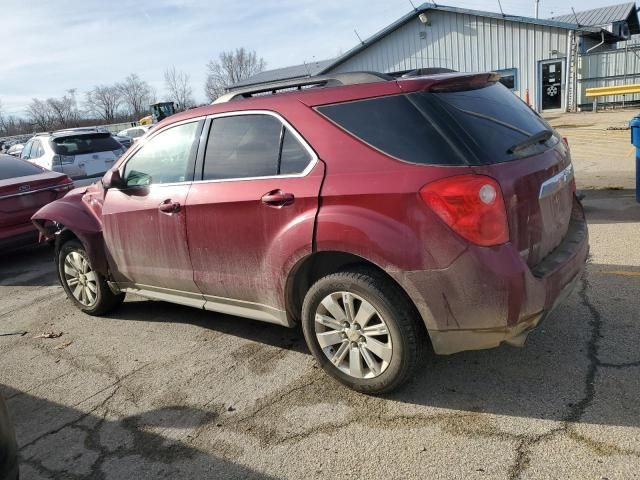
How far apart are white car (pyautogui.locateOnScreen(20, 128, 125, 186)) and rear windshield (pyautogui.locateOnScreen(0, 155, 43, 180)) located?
2.20 meters

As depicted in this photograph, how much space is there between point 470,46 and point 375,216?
26.0 meters

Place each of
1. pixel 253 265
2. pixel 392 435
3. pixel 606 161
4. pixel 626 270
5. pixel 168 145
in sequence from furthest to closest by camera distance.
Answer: pixel 606 161 < pixel 626 270 < pixel 168 145 < pixel 253 265 < pixel 392 435

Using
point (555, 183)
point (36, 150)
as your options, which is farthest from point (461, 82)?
point (36, 150)

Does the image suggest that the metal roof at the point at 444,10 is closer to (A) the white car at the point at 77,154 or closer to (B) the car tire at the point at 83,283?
(A) the white car at the point at 77,154

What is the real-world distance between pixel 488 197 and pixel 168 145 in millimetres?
2547

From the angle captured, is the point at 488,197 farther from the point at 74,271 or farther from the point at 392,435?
the point at 74,271

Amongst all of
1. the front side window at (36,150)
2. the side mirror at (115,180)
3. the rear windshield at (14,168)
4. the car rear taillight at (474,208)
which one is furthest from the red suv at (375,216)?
the front side window at (36,150)

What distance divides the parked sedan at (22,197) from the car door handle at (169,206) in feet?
14.2

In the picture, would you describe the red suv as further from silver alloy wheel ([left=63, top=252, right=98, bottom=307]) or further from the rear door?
silver alloy wheel ([left=63, top=252, right=98, bottom=307])

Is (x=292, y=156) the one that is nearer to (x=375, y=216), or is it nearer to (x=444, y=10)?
(x=375, y=216)

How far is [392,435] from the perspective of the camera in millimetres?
2807

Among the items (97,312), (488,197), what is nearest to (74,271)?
(97,312)

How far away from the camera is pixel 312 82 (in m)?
3.53

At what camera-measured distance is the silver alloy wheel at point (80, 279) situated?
487 centimetres
